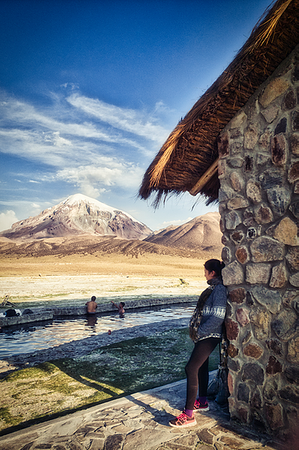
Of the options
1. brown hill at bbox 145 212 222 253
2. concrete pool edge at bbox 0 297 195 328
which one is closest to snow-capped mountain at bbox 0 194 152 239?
brown hill at bbox 145 212 222 253

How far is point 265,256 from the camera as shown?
281cm

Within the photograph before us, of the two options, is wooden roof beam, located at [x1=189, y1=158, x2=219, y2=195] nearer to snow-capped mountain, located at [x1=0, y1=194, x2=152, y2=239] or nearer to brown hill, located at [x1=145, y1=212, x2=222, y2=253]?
brown hill, located at [x1=145, y1=212, x2=222, y2=253]

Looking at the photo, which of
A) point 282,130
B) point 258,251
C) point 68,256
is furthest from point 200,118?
point 68,256

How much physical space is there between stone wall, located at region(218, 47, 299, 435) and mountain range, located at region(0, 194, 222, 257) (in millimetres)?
56027

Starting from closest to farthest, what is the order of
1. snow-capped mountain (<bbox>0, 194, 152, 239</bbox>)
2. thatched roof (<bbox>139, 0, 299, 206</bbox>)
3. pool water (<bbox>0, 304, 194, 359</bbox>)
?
thatched roof (<bbox>139, 0, 299, 206</bbox>) → pool water (<bbox>0, 304, 194, 359</bbox>) → snow-capped mountain (<bbox>0, 194, 152, 239</bbox>)

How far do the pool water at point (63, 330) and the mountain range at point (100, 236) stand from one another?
47435 mm

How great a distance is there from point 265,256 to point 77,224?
160 m

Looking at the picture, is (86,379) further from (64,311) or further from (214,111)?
(64,311)

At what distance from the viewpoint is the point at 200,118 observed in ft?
10.9

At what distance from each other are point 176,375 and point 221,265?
2.21m

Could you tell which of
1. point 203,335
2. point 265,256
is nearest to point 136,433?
point 203,335

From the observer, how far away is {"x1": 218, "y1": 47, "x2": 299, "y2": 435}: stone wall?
2.61 meters

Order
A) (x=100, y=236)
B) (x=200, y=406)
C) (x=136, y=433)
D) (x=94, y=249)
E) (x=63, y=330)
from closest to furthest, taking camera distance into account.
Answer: (x=136, y=433), (x=200, y=406), (x=63, y=330), (x=94, y=249), (x=100, y=236)

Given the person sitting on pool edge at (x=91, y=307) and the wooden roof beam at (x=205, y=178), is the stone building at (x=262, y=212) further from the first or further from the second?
the person sitting on pool edge at (x=91, y=307)
